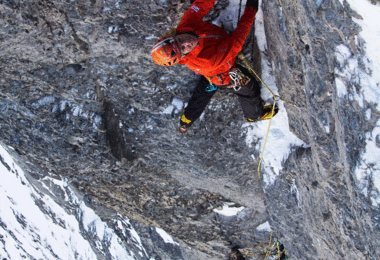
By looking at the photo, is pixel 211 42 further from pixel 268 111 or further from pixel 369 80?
pixel 369 80

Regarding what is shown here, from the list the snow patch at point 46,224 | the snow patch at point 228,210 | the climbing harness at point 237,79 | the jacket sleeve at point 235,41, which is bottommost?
the snow patch at point 46,224

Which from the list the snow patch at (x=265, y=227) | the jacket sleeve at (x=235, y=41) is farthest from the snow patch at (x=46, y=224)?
the jacket sleeve at (x=235, y=41)

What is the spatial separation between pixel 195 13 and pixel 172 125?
Answer: 5.62 feet

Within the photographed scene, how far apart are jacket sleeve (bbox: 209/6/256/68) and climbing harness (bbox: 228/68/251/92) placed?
19cm

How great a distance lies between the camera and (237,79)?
2967 mm

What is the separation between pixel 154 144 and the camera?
4.12m

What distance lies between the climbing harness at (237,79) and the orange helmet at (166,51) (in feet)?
2.75

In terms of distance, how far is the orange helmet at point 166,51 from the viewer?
2252mm

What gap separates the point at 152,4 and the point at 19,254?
1126cm

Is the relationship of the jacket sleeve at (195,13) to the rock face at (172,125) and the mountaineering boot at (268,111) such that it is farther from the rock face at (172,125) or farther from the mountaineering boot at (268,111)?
the mountaineering boot at (268,111)

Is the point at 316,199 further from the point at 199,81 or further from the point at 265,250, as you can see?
the point at 265,250

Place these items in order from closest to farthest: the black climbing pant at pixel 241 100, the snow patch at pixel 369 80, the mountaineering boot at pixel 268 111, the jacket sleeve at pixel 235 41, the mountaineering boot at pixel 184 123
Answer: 1. the snow patch at pixel 369 80
2. the jacket sleeve at pixel 235 41
3. the black climbing pant at pixel 241 100
4. the mountaineering boot at pixel 268 111
5. the mountaineering boot at pixel 184 123

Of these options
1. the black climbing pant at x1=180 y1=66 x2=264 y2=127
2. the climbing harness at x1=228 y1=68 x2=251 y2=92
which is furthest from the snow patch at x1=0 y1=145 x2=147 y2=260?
the climbing harness at x1=228 y1=68 x2=251 y2=92

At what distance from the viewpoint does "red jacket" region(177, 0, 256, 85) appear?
8.36 feet
